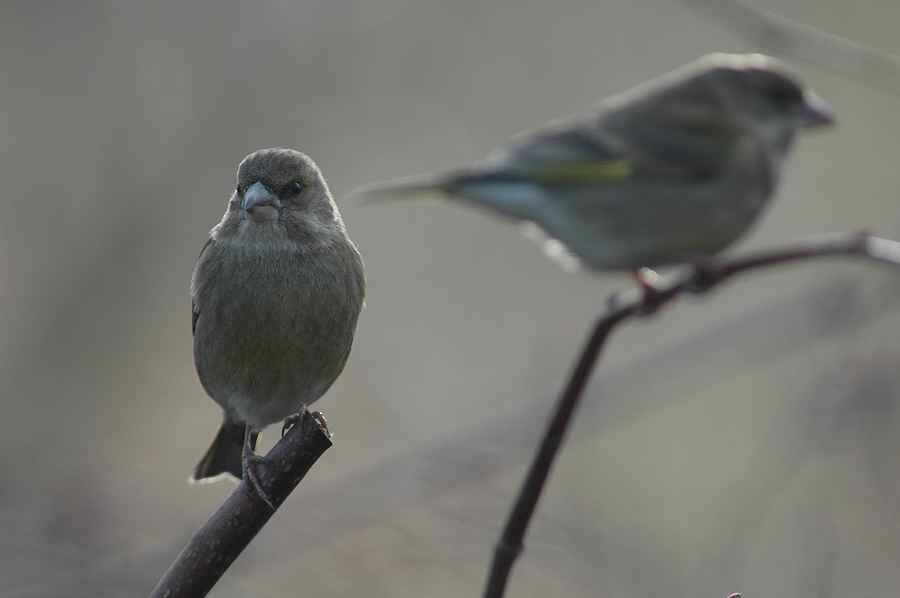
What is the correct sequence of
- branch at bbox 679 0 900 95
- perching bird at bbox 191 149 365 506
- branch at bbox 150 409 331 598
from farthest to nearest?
perching bird at bbox 191 149 365 506
branch at bbox 679 0 900 95
branch at bbox 150 409 331 598

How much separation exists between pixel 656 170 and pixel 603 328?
78 cm

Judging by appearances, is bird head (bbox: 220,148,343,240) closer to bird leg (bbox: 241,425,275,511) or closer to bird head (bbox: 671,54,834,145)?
bird leg (bbox: 241,425,275,511)

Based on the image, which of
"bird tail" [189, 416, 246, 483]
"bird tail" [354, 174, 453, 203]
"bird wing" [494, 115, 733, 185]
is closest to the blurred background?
"bird tail" [189, 416, 246, 483]

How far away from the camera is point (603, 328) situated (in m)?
1.80


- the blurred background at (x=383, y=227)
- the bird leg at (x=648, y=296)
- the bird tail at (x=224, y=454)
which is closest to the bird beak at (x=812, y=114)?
the bird leg at (x=648, y=296)

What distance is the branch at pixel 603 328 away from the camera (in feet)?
5.39

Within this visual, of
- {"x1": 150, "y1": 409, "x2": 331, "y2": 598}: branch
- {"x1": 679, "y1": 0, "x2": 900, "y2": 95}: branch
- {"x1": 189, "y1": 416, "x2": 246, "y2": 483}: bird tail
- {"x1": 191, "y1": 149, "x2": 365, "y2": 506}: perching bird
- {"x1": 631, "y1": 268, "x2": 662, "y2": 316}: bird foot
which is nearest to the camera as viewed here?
{"x1": 631, "y1": 268, "x2": 662, "y2": 316}: bird foot

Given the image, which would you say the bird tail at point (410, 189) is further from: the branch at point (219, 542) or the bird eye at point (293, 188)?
the bird eye at point (293, 188)

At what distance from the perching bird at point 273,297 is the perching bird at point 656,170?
203 cm

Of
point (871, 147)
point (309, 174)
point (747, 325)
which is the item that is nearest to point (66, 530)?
point (309, 174)

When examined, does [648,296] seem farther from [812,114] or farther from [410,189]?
[812,114]

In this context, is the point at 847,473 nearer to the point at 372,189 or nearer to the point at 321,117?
the point at 321,117

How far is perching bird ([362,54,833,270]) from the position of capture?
2.31 meters

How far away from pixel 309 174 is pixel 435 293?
197 inches
